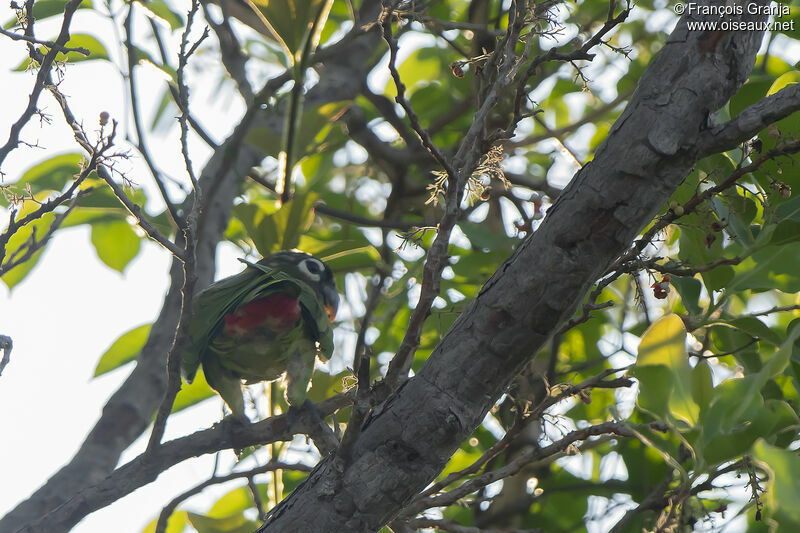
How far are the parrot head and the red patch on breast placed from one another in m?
0.09

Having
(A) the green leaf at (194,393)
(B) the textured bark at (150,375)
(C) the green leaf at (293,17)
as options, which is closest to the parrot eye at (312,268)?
(B) the textured bark at (150,375)

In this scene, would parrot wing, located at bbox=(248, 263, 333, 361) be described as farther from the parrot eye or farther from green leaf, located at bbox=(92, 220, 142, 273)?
green leaf, located at bbox=(92, 220, 142, 273)

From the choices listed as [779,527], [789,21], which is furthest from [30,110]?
[789,21]

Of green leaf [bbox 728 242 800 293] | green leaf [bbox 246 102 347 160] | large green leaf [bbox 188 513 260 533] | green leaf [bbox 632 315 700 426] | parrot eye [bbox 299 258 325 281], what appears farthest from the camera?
parrot eye [bbox 299 258 325 281]

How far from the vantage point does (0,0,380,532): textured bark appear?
166 cm

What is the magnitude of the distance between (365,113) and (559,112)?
0.87 m

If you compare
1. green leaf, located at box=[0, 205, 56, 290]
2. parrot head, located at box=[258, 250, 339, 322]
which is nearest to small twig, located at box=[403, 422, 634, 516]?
parrot head, located at box=[258, 250, 339, 322]

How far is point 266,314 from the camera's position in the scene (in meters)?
1.96

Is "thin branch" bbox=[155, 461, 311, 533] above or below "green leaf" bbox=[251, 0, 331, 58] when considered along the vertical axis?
below

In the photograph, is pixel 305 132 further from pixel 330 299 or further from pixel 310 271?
pixel 330 299

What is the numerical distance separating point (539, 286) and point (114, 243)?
1719mm

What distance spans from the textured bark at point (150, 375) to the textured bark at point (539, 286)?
578mm

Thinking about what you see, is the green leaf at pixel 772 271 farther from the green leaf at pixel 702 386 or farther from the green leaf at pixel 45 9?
the green leaf at pixel 45 9

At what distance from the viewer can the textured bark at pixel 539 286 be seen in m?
1.06
